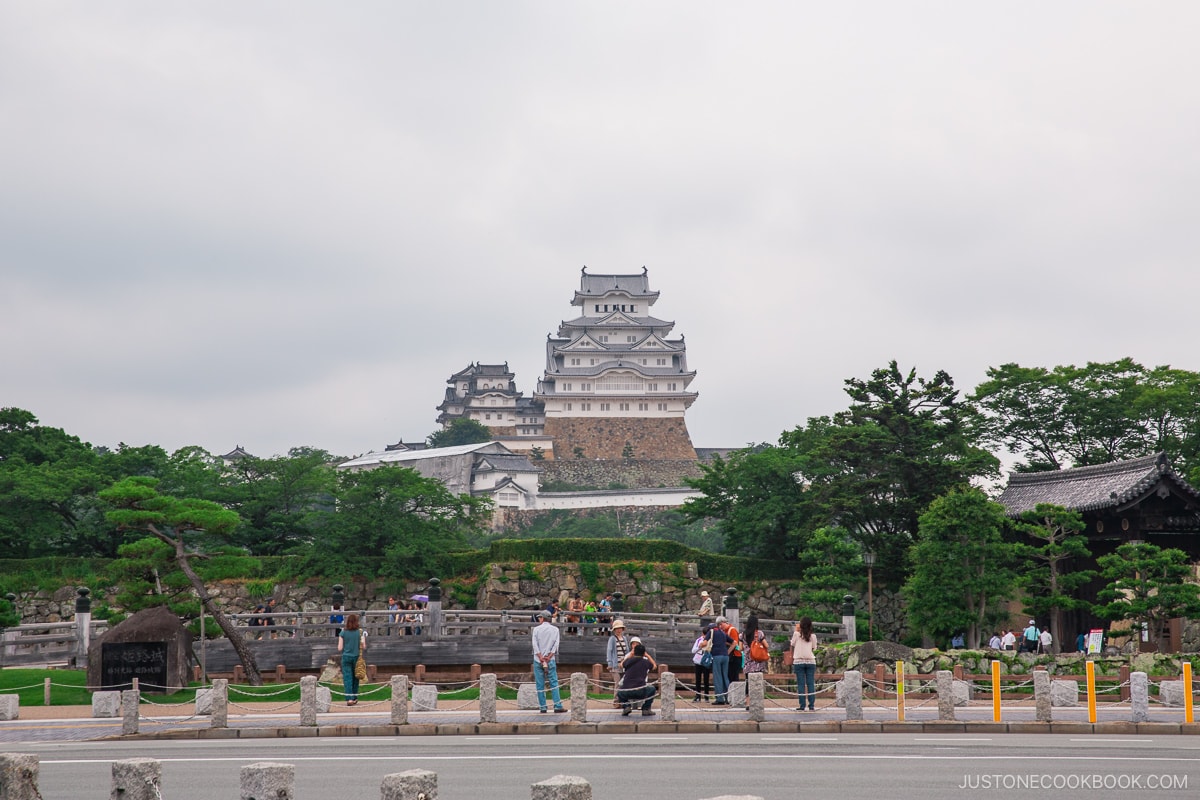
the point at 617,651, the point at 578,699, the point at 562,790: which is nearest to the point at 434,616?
the point at 617,651

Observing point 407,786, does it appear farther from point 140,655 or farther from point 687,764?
point 140,655

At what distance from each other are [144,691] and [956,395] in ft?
87.1

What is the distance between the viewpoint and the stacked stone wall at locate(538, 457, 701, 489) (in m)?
81.1

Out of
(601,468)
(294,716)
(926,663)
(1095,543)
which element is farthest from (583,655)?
(601,468)

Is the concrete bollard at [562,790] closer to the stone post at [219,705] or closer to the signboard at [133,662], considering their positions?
the stone post at [219,705]

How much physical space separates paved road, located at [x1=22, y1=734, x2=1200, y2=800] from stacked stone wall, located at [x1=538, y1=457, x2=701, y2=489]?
65.2 metres

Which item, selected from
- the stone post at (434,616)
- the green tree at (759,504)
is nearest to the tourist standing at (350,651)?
the stone post at (434,616)

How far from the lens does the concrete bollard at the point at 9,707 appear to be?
19.2m

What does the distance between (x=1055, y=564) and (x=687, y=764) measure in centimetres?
2144

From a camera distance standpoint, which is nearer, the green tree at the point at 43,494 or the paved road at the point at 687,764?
the paved road at the point at 687,764

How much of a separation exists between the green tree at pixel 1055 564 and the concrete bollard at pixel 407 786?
2395 centimetres

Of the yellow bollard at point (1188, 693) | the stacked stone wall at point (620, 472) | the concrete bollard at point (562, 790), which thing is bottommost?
the yellow bollard at point (1188, 693)

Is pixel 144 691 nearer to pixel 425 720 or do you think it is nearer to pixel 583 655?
pixel 425 720

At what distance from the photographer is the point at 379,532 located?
42.7m
